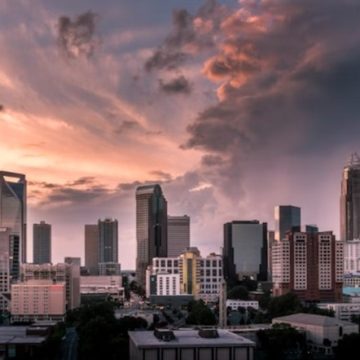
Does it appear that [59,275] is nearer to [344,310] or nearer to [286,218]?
[344,310]

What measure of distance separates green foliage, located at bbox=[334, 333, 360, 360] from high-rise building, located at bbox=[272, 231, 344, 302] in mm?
32283

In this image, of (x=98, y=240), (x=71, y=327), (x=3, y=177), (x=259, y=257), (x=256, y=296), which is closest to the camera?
(x=71, y=327)

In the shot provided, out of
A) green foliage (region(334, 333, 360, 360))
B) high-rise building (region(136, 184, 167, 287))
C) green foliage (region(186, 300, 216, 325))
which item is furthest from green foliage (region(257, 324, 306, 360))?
high-rise building (region(136, 184, 167, 287))

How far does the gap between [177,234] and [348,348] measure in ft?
294

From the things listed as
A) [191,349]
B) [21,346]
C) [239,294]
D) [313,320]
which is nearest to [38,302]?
[239,294]

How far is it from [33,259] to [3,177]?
86.8 ft

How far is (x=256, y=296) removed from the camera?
8100 centimetres

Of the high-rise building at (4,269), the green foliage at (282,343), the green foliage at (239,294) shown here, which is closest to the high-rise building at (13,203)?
the high-rise building at (4,269)

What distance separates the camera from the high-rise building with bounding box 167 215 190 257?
12469cm

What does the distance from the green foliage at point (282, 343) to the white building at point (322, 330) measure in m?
0.77

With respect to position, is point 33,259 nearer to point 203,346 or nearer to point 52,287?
point 52,287

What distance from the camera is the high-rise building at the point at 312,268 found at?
2778 inches

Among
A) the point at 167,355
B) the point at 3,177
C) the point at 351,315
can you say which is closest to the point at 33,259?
the point at 3,177

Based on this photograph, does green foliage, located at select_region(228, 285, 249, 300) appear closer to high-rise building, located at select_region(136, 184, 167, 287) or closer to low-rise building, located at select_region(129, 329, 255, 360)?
high-rise building, located at select_region(136, 184, 167, 287)
